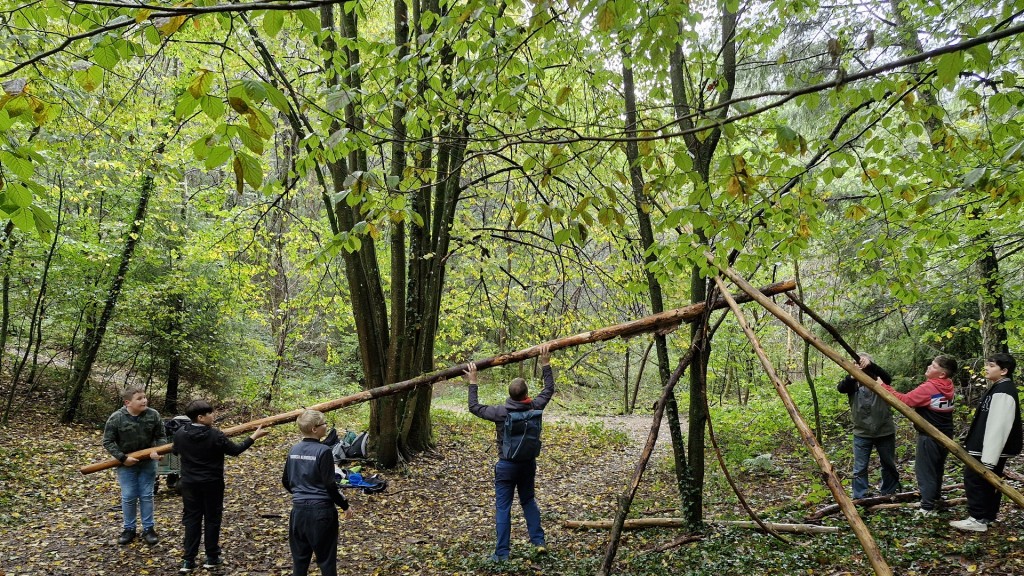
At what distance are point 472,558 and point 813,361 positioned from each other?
62.6ft

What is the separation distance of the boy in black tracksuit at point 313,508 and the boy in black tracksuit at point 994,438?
19.3ft

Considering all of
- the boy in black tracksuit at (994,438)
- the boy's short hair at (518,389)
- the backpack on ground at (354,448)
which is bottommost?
the backpack on ground at (354,448)

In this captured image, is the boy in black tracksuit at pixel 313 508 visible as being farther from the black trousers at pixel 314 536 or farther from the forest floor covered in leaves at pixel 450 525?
the forest floor covered in leaves at pixel 450 525

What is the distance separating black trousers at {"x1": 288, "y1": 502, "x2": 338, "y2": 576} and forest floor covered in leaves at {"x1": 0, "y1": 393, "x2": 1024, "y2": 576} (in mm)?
1071

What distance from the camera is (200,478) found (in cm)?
530

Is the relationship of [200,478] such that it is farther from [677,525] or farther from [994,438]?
[994,438]

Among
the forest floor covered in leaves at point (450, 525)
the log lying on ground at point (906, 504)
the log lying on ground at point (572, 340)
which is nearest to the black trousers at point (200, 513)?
the forest floor covered in leaves at point (450, 525)

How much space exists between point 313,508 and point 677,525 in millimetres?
3990

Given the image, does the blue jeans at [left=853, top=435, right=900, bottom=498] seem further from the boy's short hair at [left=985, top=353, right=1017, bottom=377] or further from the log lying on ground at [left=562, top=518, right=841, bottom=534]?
the boy's short hair at [left=985, top=353, right=1017, bottom=377]

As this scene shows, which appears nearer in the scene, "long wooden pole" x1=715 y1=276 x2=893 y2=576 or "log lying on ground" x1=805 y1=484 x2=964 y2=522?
"long wooden pole" x1=715 y1=276 x2=893 y2=576

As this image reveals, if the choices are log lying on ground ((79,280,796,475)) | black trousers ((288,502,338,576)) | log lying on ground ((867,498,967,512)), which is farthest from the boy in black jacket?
log lying on ground ((867,498,967,512))

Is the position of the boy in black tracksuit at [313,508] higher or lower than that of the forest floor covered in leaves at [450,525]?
higher

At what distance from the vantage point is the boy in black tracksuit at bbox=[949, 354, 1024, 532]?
502 cm

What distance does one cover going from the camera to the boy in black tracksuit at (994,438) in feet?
16.5
